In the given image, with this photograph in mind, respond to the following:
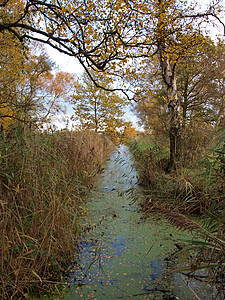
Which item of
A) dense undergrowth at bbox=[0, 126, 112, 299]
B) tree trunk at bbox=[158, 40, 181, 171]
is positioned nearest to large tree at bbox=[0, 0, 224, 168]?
tree trunk at bbox=[158, 40, 181, 171]

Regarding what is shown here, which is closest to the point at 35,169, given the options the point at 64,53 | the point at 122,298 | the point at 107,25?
the point at 122,298

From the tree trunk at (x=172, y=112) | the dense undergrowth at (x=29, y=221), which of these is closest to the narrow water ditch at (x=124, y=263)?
the dense undergrowth at (x=29, y=221)

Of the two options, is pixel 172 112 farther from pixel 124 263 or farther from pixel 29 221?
pixel 29 221

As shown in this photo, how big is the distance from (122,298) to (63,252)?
680 millimetres

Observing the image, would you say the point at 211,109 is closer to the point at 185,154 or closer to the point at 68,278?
the point at 185,154

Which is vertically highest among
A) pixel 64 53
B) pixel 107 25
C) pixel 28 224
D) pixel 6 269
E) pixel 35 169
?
pixel 107 25

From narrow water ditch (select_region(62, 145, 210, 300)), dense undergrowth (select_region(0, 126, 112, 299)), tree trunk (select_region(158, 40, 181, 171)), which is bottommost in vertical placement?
narrow water ditch (select_region(62, 145, 210, 300))

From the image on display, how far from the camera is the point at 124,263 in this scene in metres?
1.98

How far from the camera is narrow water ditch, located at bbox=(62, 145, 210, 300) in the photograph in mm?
1608

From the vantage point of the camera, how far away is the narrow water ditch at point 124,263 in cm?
161

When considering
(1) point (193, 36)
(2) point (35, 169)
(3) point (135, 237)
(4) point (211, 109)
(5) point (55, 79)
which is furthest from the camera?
(5) point (55, 79)

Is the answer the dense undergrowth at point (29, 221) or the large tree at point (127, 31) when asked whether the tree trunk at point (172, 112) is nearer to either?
the large tree at point (127, 31)

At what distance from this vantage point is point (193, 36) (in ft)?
14.6

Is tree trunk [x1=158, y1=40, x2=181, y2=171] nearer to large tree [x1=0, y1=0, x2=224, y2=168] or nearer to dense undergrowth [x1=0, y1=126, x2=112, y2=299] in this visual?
large tree [x1=0, y1=0, x2=224, y2=168]
